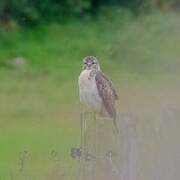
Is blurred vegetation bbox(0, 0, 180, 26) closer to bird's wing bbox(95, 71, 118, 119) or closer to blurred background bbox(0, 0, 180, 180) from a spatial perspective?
blurred background bbox(0, 0, 180, 180)

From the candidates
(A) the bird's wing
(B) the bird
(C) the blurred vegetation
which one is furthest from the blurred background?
(A) the bird's wing

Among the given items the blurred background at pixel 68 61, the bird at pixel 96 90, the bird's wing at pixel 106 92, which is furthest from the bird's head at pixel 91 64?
the blurred background at pixel 68 61

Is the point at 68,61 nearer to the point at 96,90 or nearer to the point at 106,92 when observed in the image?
the point at 96,90

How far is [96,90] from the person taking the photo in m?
8.98

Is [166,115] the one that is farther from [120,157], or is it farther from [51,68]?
[51,68]

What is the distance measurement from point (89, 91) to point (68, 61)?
13.7 m

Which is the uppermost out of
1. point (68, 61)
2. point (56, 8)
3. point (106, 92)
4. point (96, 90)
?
point (56, 8)

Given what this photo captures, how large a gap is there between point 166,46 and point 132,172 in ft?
60.5

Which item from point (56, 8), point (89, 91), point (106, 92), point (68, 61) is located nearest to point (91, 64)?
point (89, 91)

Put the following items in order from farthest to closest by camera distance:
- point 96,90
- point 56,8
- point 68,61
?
point 56,8
point 68,61
point 96,90

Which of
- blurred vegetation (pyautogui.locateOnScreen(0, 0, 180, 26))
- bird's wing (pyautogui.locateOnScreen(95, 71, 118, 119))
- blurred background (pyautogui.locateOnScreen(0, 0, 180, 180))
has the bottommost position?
bird's wing (pyautogui.locateOnScreen(95, 71, 118, 119))

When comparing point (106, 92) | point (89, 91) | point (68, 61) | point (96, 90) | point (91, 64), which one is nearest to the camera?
point (106, 92)

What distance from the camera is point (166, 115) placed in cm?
650

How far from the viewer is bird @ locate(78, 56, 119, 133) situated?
28.1ft
